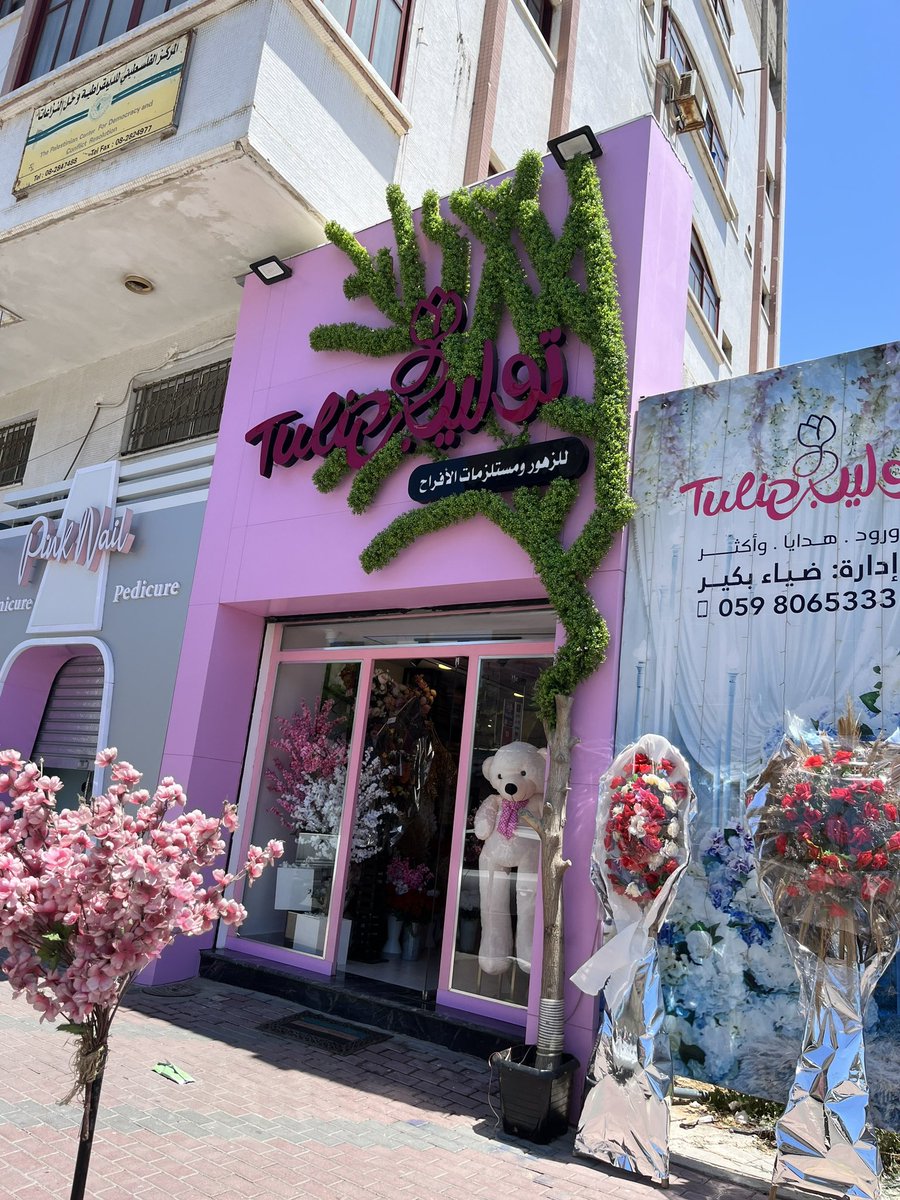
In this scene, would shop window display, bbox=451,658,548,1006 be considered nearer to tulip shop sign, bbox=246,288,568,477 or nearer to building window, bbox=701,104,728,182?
tulip shop sign, bbox=246,288,568,477

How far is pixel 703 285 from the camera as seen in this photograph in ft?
47.3

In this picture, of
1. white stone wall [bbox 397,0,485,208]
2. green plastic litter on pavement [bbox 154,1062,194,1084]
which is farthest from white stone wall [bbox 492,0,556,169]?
green plastic litter on pavement [bbox 154,1062,194,1084]

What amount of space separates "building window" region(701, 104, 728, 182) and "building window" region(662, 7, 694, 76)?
910mm

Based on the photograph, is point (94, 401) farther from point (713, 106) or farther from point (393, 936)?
point (713, 106)

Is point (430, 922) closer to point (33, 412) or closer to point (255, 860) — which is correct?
point (255, 860)

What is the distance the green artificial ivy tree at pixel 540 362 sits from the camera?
233 inches

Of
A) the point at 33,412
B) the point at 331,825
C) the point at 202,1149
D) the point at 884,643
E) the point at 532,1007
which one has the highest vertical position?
the point at 33,412

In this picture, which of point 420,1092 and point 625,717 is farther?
point 625,717

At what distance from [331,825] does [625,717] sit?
3326mm

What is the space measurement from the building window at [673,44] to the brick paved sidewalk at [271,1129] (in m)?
15.5

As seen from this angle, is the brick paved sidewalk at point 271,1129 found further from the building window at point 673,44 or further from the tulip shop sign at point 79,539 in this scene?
the building window at point 673,44

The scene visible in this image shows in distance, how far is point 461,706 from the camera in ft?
24.7

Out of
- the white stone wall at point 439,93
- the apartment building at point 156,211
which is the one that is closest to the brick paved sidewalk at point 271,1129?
the apartment building at point 156,211

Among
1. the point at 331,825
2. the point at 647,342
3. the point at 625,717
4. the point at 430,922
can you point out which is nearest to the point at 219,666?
the point at 331,825
